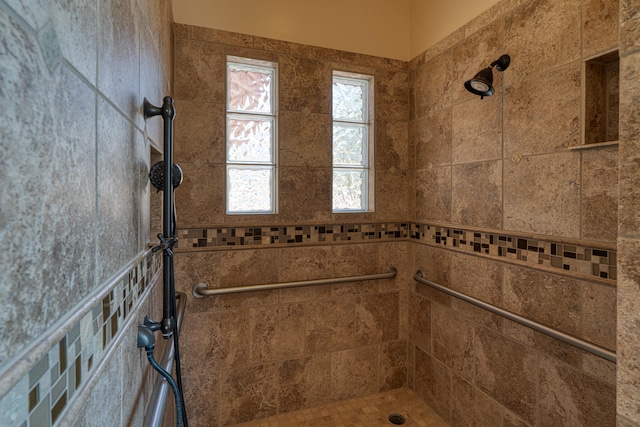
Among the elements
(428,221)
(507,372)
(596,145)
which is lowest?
(507,372)

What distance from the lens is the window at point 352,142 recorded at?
2.13 meters

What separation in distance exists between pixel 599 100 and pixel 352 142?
1.29 m

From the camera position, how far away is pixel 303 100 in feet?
6.43

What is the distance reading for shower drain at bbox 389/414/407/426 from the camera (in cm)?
192

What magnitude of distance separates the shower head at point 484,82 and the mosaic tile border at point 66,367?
152 cm

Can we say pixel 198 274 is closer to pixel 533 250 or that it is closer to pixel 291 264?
pixel 291 264


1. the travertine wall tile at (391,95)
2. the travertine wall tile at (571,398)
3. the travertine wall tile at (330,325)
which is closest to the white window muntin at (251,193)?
the travertine wall tile at (330,325)

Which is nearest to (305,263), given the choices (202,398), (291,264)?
(291,264)

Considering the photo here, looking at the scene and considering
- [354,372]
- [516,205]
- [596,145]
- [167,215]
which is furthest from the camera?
[354,372]

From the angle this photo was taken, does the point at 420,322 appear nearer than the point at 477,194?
No

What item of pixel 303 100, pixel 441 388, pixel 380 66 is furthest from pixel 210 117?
pixel 441 388

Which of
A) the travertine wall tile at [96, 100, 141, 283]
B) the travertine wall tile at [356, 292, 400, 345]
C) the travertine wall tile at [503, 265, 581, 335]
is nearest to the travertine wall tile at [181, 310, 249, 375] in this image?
the travertine wall tile at [356, 292, 400, 345]

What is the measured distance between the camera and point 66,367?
415mm

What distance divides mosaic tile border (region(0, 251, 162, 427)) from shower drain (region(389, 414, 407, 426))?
1.82 meters
